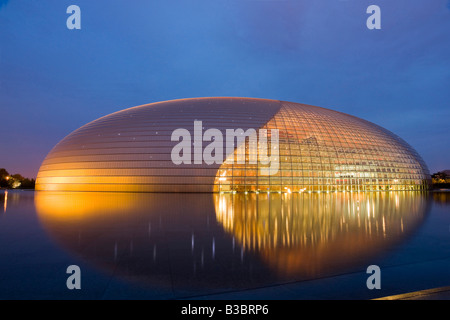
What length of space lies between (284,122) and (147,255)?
30043 mm

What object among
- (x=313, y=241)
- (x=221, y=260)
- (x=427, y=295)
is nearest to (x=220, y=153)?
(x=313, y=241)

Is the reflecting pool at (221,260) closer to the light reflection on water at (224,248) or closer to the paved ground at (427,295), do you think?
the light reflection on water at (224,248)

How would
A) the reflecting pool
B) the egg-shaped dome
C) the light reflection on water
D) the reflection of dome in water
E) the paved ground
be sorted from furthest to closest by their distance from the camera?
the egg-shaped dome < the reflection of dome in water < the light reflection on water < the reflecting pool < the paved ground

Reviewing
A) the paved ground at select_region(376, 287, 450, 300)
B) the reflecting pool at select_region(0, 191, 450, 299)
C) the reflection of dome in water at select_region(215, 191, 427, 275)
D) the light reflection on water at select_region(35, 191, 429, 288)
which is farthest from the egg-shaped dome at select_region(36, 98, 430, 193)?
the paved ground at select_region(376, 287, 450, 300)

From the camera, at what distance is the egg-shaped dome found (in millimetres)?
29031

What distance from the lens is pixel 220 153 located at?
29453mm

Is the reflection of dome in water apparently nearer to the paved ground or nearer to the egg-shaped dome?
the paved ground

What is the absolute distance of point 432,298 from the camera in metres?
3.33

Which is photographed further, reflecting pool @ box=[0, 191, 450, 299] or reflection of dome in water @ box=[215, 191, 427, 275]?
reflection of dome in water @ box=[215, 191, 427, 275]

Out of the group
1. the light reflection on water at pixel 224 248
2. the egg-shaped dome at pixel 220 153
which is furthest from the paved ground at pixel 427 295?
the egg-shaped dome at pixel 220 153

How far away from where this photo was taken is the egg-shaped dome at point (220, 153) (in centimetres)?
2903

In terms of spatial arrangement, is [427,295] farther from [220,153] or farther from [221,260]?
[220,153]

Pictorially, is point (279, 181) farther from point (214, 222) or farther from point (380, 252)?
point (380, 252)

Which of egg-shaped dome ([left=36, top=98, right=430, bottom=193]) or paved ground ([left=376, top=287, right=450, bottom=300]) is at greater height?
egg-shaped dome ([left=36, top=98, right=430, bottom=193])
